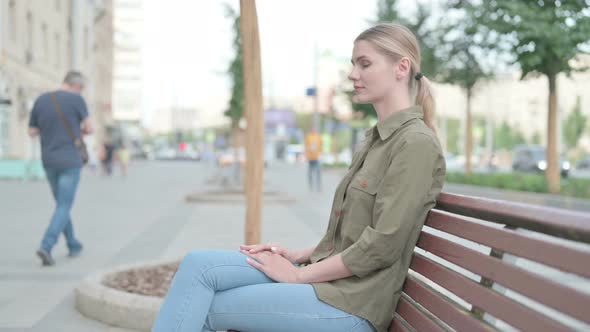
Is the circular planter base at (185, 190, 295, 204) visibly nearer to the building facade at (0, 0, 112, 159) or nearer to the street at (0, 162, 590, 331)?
the street at (0, 162, 590, 331)

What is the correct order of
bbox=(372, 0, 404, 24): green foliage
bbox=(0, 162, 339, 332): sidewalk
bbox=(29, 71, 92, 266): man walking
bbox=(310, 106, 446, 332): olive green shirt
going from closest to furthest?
bbox=(310, 106, 446, 332): olive green shirt < bbox=(0, 162, 339, 332): sidewalk < bbox=(29, 71, 92, 266): man walking < bbox=(372, 0, 404, 24): green foliage

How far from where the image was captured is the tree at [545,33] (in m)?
14.7

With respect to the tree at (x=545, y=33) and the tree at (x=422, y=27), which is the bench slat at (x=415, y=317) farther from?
the tree at (x=422, y=27)

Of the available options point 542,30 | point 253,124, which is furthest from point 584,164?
point 253,124

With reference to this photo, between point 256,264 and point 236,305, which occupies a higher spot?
point 256,264

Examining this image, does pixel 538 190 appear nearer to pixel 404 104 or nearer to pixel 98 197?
pixel 98 197

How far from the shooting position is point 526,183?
56.7 ft

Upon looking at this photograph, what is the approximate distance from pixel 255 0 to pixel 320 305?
2.56 metres

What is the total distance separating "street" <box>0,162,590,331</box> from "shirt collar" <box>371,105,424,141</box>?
259 cm

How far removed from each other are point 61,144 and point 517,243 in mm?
5776

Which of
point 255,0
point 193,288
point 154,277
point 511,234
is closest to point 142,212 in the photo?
point 154,277

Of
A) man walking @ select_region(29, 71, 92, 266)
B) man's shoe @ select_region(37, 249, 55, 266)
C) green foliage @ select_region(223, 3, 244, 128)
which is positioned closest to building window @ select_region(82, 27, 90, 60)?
green foliage @ select_region(223, 3, 244, 128)

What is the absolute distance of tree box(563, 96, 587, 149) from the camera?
70.6 m

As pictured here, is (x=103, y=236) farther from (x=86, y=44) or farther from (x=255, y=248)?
(x=86, y=44)
